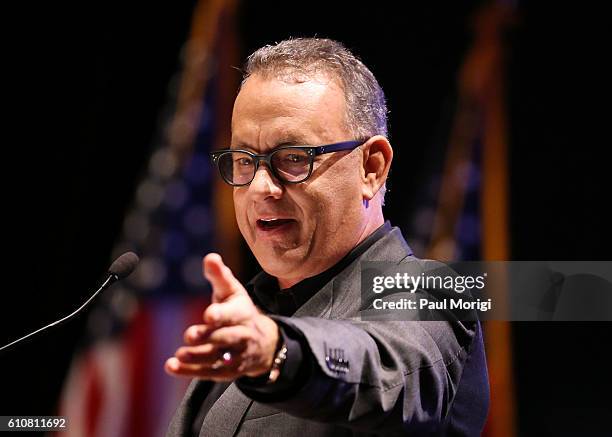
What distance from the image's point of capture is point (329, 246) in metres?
1.67

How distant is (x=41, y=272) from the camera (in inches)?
145

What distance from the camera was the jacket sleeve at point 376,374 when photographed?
111cm

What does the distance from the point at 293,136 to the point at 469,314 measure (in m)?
0.52

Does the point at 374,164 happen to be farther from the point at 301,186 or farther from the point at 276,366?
the point at 276,366

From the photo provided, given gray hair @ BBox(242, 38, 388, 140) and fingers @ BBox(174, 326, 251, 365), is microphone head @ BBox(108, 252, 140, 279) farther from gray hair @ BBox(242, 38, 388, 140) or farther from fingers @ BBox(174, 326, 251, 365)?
fingers @ BBox(174, 326, 251, 365)

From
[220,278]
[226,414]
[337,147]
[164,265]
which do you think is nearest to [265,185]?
[337,147]

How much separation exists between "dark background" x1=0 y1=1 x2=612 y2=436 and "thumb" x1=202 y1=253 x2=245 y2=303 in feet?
8.34

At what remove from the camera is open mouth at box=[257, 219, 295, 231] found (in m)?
1.66

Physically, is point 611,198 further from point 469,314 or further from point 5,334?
point 5,334

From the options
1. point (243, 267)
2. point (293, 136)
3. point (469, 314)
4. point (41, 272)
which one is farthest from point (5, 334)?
point (469, 314)

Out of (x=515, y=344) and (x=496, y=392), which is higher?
(x=515, y=344)

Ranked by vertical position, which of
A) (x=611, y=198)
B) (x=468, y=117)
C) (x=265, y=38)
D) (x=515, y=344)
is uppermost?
(x=265, y=38)

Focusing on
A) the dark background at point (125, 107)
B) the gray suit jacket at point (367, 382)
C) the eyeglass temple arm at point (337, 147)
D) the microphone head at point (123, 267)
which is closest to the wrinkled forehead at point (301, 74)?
the eyeglass temple arm at point (337, 147)

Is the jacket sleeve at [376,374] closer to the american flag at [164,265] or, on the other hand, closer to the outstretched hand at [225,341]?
the outstretched hand at [225,341]
